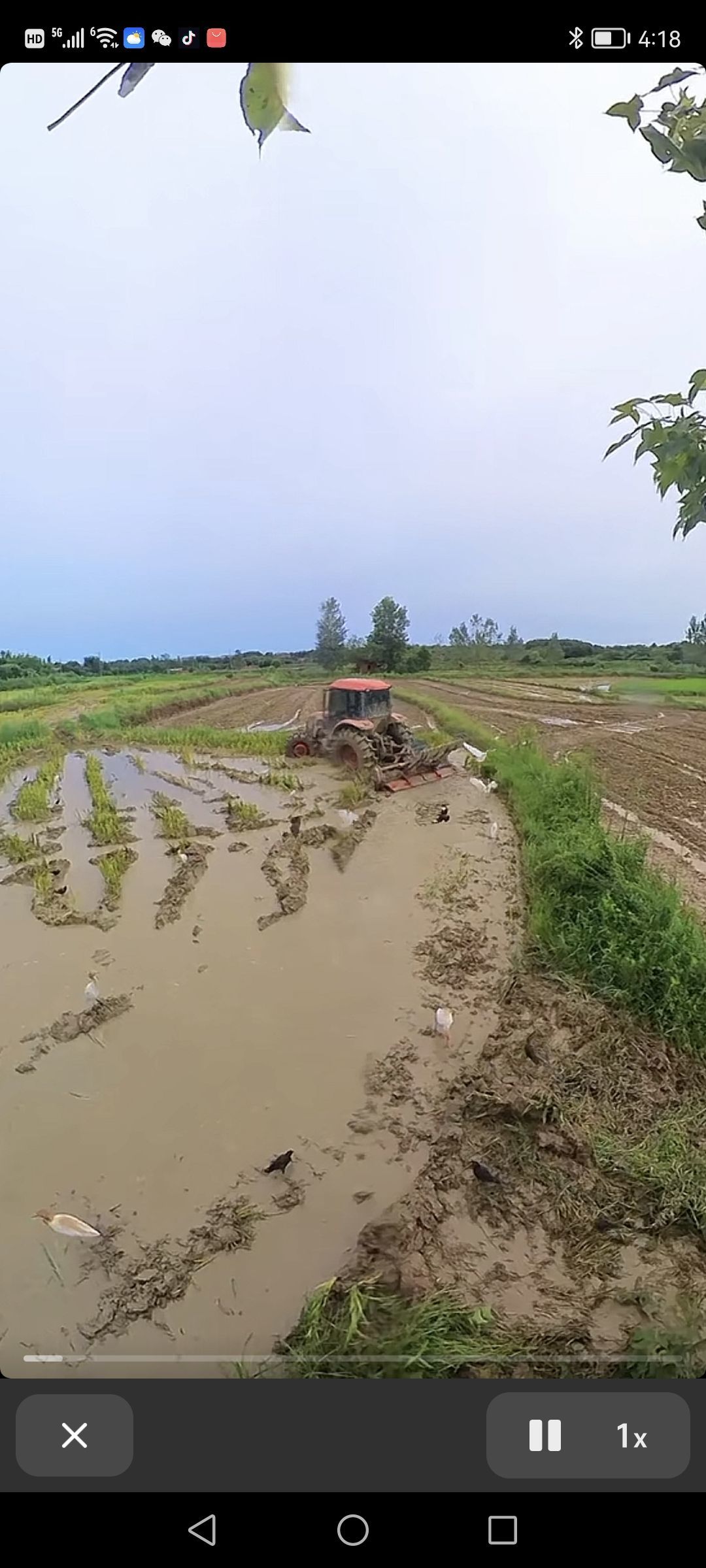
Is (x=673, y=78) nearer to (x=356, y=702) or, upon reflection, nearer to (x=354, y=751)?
(x=356, y=702)

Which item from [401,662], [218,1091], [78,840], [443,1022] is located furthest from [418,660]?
[78,840]

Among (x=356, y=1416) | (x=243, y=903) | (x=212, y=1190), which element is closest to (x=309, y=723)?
(x=243, y=903)

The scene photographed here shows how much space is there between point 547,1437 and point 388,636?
2066mm

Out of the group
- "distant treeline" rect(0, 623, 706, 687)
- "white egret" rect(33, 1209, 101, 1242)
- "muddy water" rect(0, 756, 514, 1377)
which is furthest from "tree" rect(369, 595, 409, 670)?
"white egret" rect(33, 1209, 101, 1242)

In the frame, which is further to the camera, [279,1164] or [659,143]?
[279,1164]

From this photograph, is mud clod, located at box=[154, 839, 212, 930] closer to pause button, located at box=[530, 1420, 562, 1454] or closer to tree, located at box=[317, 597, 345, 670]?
tree, located at box=[317, 597, 345, 670]

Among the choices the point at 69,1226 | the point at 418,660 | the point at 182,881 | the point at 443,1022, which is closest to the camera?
the point at 69,1226

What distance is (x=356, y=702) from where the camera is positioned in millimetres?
3639

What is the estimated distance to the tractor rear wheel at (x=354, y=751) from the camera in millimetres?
4074
